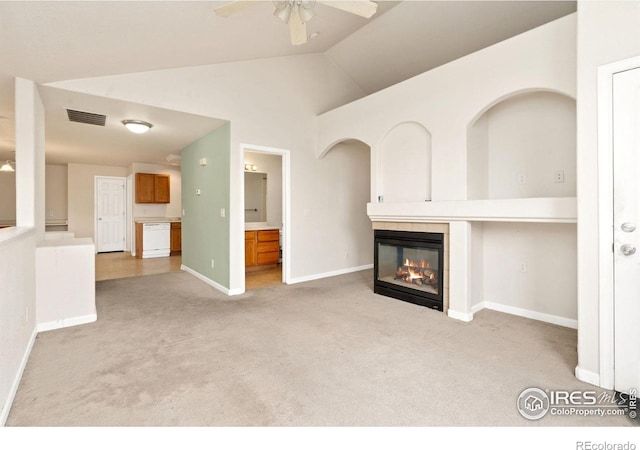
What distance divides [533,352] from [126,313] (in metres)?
3.92

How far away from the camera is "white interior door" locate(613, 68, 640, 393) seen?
5.87 ft

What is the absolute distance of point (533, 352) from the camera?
2.39 m

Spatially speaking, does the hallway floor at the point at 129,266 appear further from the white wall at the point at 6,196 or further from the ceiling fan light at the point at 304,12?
the ceiling fan light at the point at 304,12

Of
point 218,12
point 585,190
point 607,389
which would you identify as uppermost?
point 218,12


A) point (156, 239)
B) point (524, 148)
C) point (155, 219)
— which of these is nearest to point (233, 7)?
point (524, 148)

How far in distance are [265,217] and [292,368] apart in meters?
4.78

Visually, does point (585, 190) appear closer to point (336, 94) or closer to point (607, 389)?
point (607, 389)

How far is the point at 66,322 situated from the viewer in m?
2.98

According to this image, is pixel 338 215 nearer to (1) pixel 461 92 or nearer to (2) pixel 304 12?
(1) pixel 461 92

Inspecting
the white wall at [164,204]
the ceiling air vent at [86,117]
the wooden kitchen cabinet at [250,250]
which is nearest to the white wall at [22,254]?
the ceiling air vent at [86,117]

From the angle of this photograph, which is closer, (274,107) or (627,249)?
(627,249)

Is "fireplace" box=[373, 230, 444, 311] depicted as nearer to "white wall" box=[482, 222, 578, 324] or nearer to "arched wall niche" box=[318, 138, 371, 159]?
"white wall" box=[482, 222, 578, 324]

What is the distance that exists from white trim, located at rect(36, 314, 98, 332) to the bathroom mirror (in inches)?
145

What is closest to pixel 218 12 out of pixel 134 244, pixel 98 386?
pixel 98 386
